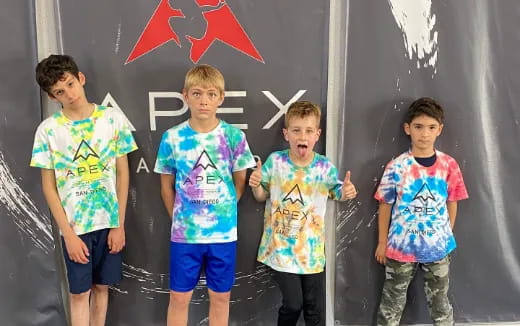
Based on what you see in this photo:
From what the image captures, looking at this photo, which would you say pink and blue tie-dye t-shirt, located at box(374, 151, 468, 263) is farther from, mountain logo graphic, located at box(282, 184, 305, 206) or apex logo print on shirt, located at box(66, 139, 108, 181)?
apex logo print on shirt, located at box(66, 139, 108, 181)

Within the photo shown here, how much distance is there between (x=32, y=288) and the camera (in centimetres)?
213

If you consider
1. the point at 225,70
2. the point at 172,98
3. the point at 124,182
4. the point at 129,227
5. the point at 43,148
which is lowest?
the point at 129,227

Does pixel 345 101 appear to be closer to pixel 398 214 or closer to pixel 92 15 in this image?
pixel 398 214

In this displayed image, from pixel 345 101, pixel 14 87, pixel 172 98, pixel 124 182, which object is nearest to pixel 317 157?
pixel 345 101

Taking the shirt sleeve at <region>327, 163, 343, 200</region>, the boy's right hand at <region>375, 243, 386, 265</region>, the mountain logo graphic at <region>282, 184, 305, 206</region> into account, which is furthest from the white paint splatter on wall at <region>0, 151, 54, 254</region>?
the boy's right hand at <region>375, 243, 386, 265</region>

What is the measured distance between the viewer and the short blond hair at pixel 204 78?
6.03 ft

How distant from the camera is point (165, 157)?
1.92m

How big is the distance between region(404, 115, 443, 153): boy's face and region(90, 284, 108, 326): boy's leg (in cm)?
146

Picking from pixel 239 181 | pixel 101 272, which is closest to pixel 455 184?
pixel 239 181

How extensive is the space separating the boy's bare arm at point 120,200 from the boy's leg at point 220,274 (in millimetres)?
367

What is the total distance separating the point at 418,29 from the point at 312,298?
1.23 m

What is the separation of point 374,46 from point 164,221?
1.20 metres

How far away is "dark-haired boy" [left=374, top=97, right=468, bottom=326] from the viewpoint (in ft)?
6.60

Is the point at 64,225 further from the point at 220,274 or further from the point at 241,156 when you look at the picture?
the point at 241,156
